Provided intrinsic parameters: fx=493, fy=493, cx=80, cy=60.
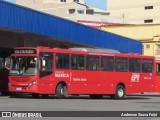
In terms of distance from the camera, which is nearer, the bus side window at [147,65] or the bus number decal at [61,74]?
the bus number decal at [61,74]

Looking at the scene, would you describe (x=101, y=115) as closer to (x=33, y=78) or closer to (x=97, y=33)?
(x=33, y=78)

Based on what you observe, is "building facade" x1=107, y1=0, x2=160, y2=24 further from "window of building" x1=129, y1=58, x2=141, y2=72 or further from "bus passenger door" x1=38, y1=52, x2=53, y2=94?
"bus passenger door" x1=38, y1=52, x2=53, y2=94

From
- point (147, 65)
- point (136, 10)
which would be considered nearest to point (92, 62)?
point (147, 65)

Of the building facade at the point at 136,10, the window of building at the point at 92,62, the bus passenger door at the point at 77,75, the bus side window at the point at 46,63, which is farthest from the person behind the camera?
the building facade at the point at 136,10

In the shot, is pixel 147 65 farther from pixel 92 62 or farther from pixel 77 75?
pixel 77 75

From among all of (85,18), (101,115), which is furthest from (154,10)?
(101,115)

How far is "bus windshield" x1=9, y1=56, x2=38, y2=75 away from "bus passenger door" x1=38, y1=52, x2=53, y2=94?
0.41 meters

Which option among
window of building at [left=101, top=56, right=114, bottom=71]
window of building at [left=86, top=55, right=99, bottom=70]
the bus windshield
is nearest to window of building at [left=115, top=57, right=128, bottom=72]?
window of building at [left=101, top=56, right=114, bottom=71]

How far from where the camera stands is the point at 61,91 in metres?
28.9

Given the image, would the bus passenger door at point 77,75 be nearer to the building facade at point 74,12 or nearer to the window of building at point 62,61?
the window of building at point 62,61

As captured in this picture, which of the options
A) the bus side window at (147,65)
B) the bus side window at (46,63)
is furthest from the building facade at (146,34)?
the bus side window at (46,63)

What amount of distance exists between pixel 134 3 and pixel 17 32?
75.5 metres

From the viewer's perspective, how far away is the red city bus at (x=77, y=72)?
27.9m

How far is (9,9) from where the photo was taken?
3058 cm
